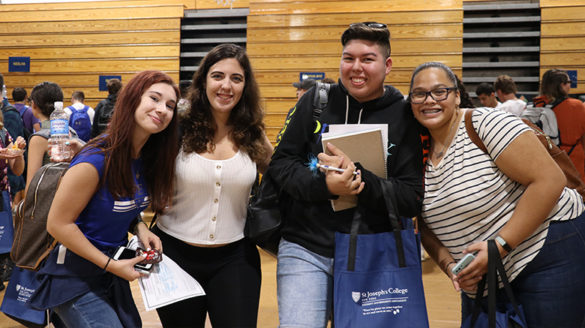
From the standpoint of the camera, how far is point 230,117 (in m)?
2.06

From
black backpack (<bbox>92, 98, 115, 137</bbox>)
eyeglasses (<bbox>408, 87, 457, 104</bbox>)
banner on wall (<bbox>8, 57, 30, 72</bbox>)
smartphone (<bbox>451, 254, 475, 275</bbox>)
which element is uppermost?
banner on wall (<bbox>8, 57, 30, 72</bbox>)

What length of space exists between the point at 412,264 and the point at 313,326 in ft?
1.30

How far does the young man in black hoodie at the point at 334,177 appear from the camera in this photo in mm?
1610

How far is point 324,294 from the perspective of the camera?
1652 mm

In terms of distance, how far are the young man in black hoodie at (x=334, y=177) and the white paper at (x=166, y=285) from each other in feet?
1.10

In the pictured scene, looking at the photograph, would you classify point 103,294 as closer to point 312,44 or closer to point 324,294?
point 324,294

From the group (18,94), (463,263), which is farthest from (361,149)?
(18,94)

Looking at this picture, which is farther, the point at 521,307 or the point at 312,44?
the point at 312,44

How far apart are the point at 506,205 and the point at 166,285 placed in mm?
1210

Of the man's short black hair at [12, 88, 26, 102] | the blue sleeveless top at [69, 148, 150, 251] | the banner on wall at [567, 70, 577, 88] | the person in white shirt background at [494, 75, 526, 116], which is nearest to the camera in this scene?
the blue sleeveless top at [69, 148, 150, 251]

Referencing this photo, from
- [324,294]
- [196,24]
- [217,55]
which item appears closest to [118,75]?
[196,24]

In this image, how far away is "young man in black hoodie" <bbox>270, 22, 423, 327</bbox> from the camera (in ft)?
5.28

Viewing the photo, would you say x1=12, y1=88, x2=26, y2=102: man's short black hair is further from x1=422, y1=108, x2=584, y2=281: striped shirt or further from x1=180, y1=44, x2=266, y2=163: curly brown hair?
x1=422, y1=108, x2=584, y2=281: striped shirt

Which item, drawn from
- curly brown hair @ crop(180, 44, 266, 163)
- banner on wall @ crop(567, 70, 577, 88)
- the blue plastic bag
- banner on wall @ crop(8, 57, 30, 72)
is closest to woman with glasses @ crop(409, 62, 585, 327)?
curly brown hair @ crop(180, 44, 266, 163)
